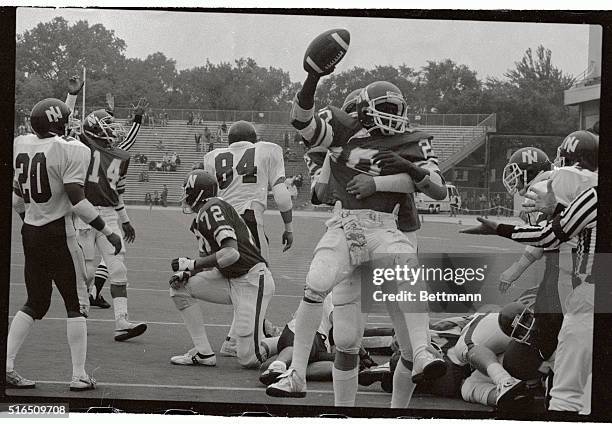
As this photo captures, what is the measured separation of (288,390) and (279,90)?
1692mm

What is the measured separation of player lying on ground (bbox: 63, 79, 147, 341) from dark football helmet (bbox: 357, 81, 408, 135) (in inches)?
55.6

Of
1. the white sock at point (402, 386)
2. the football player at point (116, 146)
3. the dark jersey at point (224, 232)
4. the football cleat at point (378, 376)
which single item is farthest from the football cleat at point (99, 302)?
the white sock at point (402, 386)

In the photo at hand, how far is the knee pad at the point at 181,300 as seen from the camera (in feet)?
24.5

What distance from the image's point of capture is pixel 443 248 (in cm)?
720

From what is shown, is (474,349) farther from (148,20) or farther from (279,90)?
(148,20)

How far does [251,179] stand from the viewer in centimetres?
765

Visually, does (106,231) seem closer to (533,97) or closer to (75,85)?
(75,85)

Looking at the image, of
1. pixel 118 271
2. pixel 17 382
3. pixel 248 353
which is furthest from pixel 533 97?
pixel 17 382

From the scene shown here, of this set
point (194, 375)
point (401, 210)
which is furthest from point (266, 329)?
point (401, 210)

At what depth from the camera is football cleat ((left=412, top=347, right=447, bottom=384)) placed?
22.2 feet

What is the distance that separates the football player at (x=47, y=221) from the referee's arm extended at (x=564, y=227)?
231 cm

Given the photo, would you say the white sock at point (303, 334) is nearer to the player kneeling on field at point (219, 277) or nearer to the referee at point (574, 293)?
the player kneeling on field at point (219, 277)

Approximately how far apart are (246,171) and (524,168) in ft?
5.38

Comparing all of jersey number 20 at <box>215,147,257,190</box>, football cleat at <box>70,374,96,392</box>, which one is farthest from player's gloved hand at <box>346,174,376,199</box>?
football cleat at <box>70,374,96,392</box>
